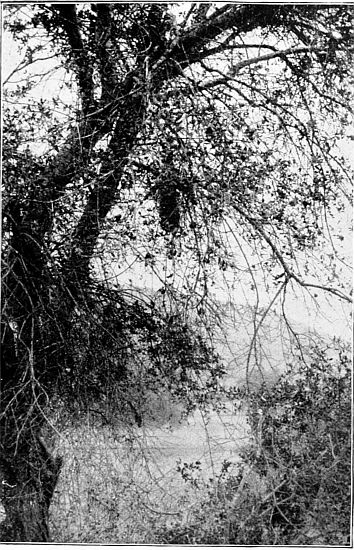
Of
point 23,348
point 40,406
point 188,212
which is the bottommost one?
point 40,406

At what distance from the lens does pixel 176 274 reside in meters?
2.30

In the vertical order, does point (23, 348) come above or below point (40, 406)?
above

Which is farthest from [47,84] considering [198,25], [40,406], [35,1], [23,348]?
[40,406]

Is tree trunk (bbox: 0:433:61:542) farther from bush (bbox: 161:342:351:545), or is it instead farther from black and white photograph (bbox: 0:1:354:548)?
bush (bbox: 161:342:351:545)

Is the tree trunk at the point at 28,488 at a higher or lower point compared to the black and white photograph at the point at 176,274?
lower

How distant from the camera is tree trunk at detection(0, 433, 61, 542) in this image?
2279 mm

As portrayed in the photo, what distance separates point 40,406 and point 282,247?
1.06 m

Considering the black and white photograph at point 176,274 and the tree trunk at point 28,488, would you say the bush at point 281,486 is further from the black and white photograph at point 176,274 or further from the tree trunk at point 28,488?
the tree trunk at point 28,488

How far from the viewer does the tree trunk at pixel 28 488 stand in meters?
2.28

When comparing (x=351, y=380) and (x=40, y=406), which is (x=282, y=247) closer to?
(x=351, y=380)

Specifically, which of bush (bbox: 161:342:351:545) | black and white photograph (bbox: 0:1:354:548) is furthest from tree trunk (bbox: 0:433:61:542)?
bush (bbox: 161:342:351:545)

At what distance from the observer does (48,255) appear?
232cm

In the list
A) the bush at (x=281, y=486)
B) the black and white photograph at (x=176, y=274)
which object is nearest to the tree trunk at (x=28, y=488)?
the black and white photograph at (x=176, y=274)

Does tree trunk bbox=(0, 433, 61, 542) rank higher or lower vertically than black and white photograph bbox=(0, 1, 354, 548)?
lower
